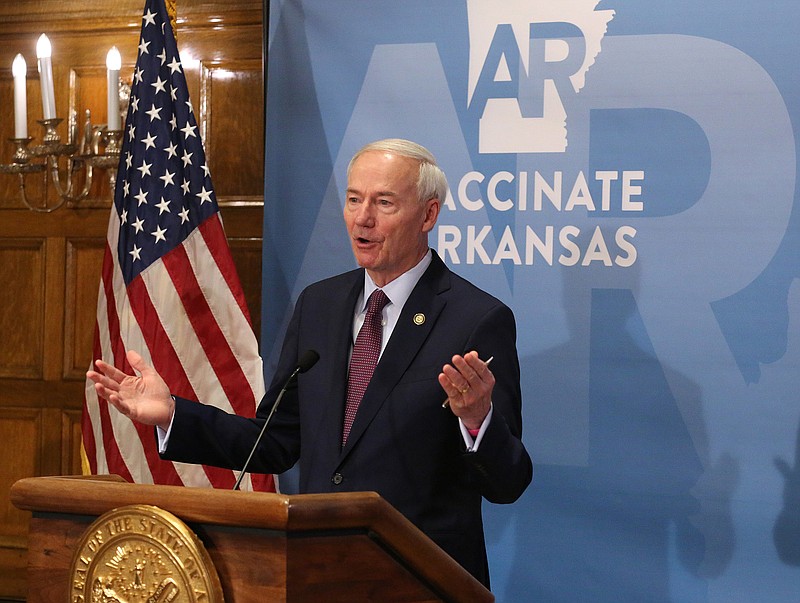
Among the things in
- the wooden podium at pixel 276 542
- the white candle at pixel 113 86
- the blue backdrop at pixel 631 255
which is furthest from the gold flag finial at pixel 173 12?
the wooden podium at pixel 276 542

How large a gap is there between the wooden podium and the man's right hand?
14.5 inches

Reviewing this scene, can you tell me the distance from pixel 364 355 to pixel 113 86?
6.63 feet

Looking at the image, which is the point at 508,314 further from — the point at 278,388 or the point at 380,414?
the point at 278,388

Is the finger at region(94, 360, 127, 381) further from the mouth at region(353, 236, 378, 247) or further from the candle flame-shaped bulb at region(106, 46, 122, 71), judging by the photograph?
the candle flame-shaped bulb at region(106, 46, 122, 71)

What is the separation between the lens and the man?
7.13 feet

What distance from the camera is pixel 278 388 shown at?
2424mm

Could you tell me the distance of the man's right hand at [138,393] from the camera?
2109mm

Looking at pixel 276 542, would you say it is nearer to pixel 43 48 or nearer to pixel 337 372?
pixel 337 372

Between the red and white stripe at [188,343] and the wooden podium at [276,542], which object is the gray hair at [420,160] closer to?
the wooden podium at [276,542]

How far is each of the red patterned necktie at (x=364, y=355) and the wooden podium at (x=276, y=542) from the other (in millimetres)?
646

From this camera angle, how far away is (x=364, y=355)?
94.5 inches

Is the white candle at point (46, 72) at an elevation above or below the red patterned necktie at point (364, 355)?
above

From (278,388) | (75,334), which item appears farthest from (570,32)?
(75,334)

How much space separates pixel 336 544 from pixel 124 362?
7.01 feet
